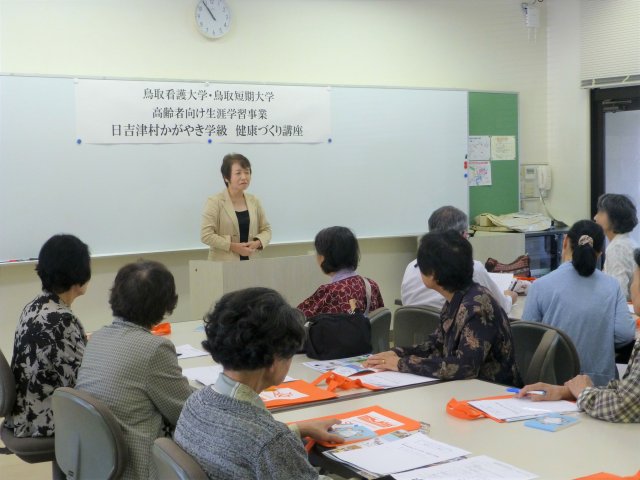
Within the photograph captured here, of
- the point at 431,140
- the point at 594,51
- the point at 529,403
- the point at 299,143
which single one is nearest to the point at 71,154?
the point at 299,143

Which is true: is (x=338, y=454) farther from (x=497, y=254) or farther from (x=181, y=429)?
(x=497, y=254)

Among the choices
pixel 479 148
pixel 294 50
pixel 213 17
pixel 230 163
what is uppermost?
pixel 213 17

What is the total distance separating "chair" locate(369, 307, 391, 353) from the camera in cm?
349

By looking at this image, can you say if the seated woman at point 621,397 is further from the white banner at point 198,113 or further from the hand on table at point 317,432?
the white banner at point 198,113

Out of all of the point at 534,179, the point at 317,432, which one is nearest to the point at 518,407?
the point at 317,432

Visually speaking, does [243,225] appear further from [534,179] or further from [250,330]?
[250,330]

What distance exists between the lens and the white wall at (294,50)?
521 cm

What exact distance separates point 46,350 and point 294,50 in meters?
3.96

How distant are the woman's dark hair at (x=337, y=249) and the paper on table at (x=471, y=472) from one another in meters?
1.69

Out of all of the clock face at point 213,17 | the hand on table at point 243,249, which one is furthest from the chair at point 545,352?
the clock face at point 213,17

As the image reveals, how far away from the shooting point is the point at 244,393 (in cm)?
169

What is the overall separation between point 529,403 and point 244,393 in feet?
3.54

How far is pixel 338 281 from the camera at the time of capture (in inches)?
139

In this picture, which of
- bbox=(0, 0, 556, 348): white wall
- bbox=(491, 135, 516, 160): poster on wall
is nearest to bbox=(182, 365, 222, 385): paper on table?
bbox=(0, 0, 556, 348): white wall
